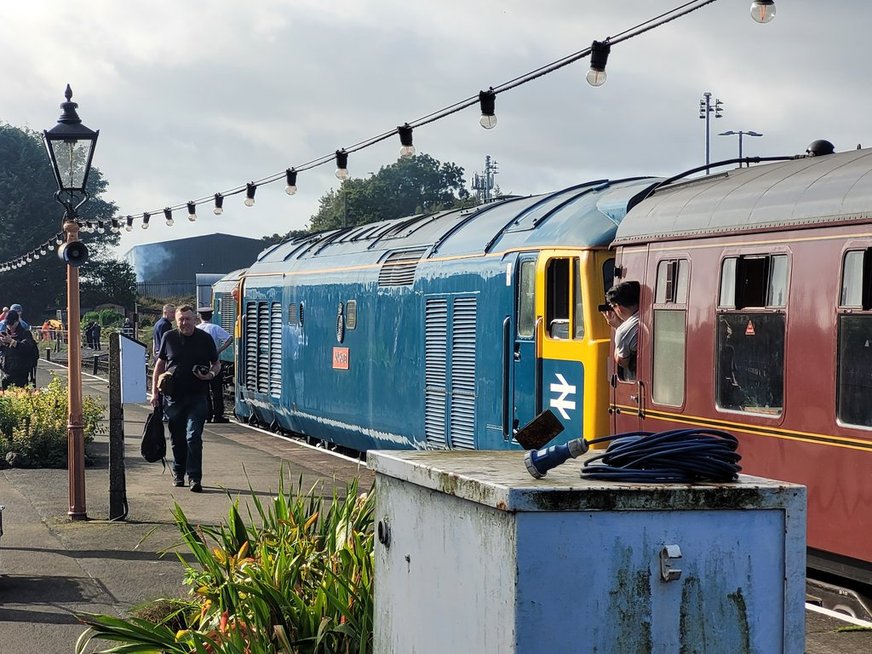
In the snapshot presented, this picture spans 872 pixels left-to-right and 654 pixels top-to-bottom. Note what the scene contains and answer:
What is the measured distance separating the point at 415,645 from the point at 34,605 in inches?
165

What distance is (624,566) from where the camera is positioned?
370 cm

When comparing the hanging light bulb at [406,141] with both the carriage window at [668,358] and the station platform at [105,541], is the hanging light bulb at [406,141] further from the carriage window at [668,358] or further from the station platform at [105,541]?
the carriage window at [668,358]

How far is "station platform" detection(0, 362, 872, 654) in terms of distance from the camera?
7207 mm

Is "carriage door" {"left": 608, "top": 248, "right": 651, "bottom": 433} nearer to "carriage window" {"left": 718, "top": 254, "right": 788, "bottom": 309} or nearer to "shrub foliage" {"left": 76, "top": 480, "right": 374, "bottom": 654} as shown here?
"carriage window" {"left": 718, "top": 254, "right": 788, "bottom": 309}

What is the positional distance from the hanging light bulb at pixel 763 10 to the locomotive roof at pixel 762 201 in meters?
1.01

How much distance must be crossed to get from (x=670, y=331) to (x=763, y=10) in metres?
2.35

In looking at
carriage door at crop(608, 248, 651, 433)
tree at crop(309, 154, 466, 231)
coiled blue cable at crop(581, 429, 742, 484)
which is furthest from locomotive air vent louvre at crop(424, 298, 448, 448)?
tree at crop(309, 154, 466, 231)

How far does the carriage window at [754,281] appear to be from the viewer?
8.44 m

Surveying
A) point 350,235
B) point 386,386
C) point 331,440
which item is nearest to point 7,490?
point 386,386

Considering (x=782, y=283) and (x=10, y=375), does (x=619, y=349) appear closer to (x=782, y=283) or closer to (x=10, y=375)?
(x=782, y=283)

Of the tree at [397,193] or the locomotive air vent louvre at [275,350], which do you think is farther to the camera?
the tree at [397,193]

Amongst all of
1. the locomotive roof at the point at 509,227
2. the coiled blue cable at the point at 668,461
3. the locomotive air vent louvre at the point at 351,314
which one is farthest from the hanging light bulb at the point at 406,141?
the coiled blue cable at the point at 668,461

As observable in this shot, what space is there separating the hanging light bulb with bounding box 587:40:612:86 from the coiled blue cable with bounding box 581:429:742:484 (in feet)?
23.1

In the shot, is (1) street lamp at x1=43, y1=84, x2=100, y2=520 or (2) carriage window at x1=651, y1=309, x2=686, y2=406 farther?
(1) street lamp at x1=43, y1=84, x2=100, y2=520
